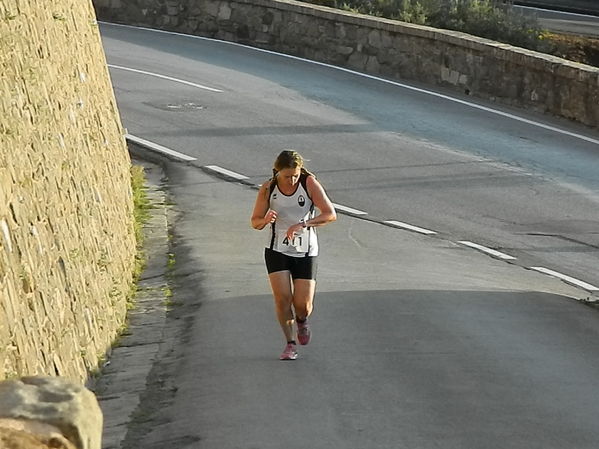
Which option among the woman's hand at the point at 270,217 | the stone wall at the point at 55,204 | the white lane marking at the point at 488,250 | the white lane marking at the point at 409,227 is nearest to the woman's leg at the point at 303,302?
the woman's hand at the point at 270,217

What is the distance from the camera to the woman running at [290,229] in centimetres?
1037

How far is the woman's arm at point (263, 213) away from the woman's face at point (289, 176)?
0.13 meters

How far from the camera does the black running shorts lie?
34.5 ft

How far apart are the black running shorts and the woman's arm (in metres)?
0.27

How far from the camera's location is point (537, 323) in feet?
40.8

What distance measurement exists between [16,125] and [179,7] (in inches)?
885

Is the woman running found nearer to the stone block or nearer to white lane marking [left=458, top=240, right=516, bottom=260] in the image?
the stone block

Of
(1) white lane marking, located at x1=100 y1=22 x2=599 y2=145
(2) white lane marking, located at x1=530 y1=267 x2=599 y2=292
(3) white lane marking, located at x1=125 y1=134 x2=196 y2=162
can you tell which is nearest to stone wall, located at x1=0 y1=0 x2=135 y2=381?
(2) white lane marking, located at x1=530 y1=267 x2=599 y2=292

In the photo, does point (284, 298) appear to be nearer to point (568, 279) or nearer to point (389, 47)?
point (568, 279)

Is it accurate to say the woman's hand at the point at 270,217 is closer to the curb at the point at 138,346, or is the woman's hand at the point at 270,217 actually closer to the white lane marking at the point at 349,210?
the curb at the point at 138,346

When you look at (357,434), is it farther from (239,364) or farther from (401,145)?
(401,145)

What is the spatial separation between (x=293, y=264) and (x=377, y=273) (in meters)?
3.69

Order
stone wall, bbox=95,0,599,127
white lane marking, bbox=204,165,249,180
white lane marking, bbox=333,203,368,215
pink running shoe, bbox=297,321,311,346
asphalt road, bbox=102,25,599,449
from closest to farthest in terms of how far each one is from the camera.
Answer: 1. asphalt road, bbox=102,25,599,449
2. pink running shoe, bbox=297,321,311,346
3. white lane marking, bbox=333,203,368,215
4. white lane marking, bbox=204,165,249,180
5. stone wall, bbox=95,0,599,127

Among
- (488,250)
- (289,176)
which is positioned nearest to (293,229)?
(289,176)
